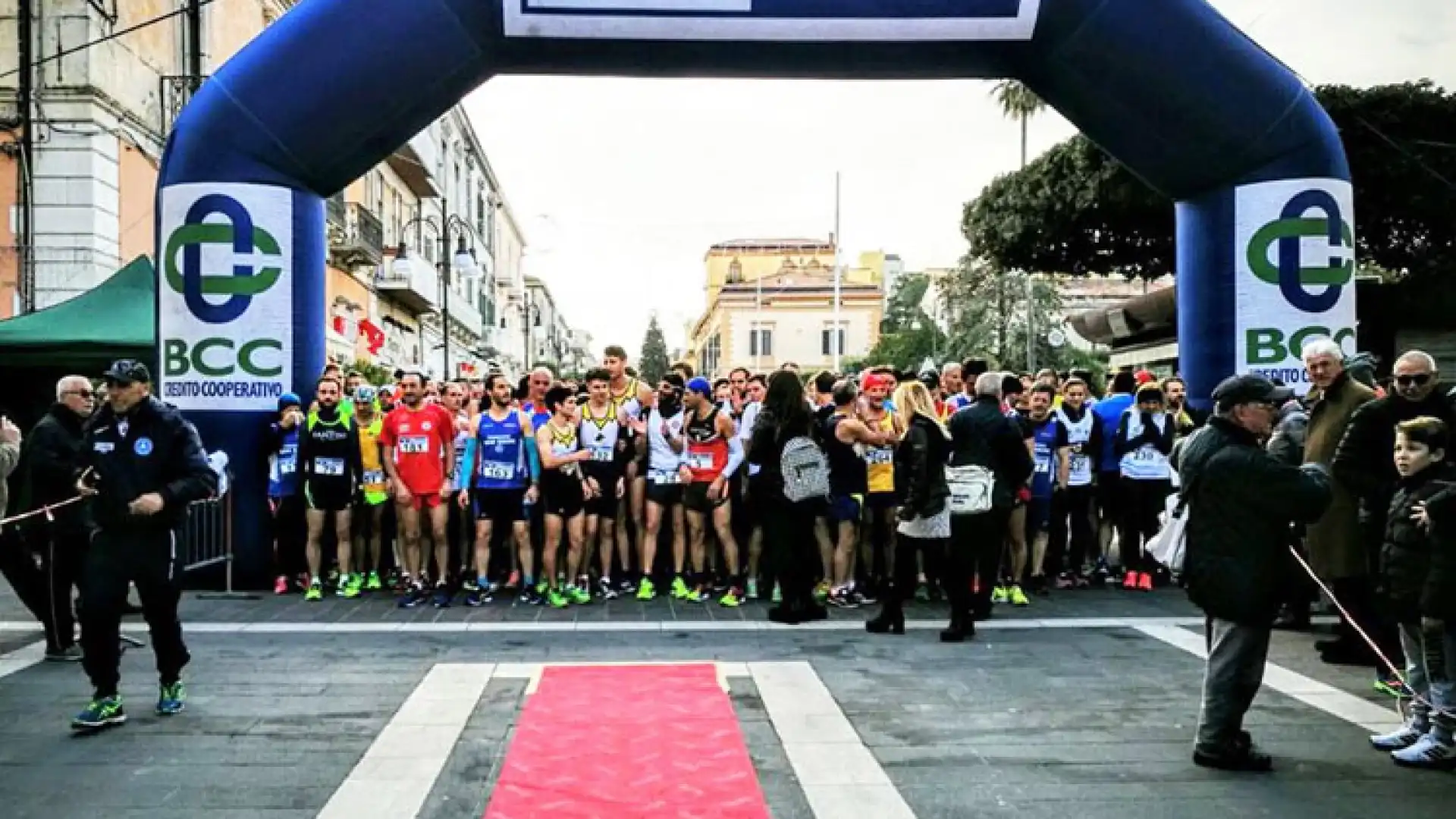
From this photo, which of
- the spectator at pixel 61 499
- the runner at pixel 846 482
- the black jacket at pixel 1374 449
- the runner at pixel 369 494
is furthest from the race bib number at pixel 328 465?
the black jacket at pixel 1374 449

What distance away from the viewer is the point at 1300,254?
10.4 metres

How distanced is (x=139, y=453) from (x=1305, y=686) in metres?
6.50

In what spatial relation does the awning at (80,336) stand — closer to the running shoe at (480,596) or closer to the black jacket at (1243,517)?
the running shoe at (480,596)

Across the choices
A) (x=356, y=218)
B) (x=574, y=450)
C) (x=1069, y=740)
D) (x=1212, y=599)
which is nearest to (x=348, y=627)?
(x=574, y=450)

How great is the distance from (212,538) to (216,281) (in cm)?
224

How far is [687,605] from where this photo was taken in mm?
9703

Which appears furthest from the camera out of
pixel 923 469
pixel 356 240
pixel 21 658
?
pixel 356 240

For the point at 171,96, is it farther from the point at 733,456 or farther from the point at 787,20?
the point at 733,456

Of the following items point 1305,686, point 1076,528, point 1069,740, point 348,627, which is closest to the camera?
point 1069,740

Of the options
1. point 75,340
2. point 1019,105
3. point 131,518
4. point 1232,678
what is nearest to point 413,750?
point 131,518

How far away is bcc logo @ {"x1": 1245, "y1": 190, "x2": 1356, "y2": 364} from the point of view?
10352mm

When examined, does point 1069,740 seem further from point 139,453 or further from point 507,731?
point 139,453

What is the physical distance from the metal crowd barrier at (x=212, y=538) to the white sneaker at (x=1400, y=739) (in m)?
8.44

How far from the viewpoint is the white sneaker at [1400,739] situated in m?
5.49
